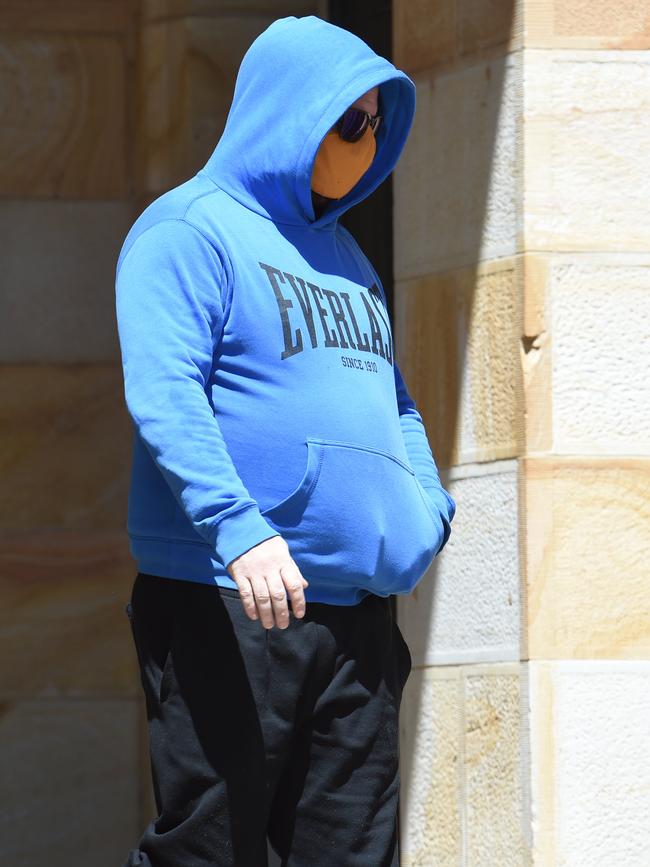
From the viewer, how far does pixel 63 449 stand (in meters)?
4.34

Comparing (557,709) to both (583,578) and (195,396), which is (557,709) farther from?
(195,396)

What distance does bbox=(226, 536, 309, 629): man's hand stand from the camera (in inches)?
94.3

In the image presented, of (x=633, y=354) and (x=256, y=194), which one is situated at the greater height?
(x=256, y=194)

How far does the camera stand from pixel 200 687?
2.57m

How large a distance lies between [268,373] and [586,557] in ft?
4.20

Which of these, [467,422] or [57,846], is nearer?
[467,422]

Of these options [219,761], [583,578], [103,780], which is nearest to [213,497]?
[219,761]

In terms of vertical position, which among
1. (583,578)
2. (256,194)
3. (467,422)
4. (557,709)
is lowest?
(557,709)

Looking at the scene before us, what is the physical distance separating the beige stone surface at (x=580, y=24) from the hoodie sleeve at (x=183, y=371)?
1443mm

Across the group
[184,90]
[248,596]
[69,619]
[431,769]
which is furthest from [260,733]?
[184,90]

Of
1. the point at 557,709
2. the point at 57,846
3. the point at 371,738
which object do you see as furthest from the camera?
the point at 57,846

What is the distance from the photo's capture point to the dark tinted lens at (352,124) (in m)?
2.75

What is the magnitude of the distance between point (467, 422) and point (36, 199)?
124 cm

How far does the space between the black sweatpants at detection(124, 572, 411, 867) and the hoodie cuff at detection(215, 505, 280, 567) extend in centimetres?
18
